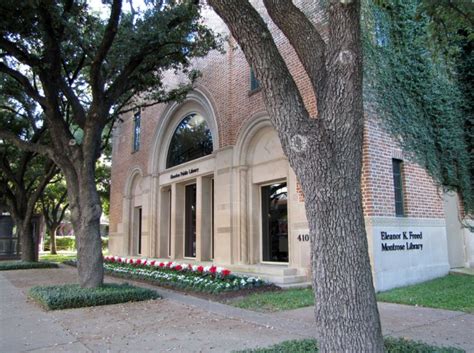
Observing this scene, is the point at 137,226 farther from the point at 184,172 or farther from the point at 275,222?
the point at 275,222

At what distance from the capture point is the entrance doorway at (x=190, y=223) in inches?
651

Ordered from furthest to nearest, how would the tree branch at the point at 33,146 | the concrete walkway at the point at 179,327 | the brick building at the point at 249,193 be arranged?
1. the tree branch at the point at 33,146
2. the brick building at the point at 249,193
3. the concrete walkway at the point at 179,327

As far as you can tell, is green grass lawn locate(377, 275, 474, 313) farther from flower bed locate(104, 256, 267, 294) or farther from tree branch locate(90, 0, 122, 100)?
tree branch locate(90, 0, 122, 100)

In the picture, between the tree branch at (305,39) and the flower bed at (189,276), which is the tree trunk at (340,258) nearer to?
the tree branch at (305,39)

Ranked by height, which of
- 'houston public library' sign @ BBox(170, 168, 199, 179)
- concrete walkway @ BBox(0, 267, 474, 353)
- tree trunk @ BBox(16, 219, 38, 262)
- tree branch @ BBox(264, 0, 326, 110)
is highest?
'houston public library' sign @ BBox(170, 168, 199, 179)

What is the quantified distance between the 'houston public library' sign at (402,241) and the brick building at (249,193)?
2cm

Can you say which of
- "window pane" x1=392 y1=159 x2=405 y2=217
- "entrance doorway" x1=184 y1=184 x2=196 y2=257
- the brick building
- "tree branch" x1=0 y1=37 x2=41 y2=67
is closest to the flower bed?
the brick building

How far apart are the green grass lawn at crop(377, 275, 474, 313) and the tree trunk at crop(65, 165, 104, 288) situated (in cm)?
618

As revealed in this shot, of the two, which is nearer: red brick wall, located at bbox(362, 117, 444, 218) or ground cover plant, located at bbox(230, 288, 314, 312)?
ground cover plant, located at bbox(230, 288, 314, 312)

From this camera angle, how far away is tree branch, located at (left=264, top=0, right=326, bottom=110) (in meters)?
3.99

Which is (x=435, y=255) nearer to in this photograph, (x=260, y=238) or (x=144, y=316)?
(x=260, y=238)

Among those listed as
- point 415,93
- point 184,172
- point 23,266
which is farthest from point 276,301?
point 23,266

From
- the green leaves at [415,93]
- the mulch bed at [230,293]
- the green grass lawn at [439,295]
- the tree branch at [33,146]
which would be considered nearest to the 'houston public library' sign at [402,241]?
the green grass lawn at [439,295]

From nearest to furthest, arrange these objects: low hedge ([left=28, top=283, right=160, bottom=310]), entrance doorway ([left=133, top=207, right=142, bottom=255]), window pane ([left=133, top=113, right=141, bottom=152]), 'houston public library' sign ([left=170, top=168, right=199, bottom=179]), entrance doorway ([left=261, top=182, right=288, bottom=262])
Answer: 1. low hedge ([left=28, top=283, right=160, bottom=310])
2. entrance doorway ([left=261, top=182, right=288, bottom=262])
3. 'houston public library' sign ([left=170, top=168, right=199, bottom=179])
4. window pane ([left=133, top=113, right=141, bottom=152])
5. entrance doorway ([left=133, top=207, right=142, bottom=255])
